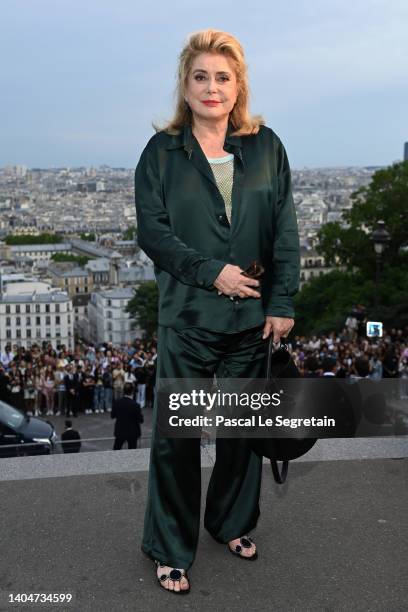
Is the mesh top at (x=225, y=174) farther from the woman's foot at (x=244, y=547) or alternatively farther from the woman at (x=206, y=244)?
the woman's foot at (x=244, y=547)

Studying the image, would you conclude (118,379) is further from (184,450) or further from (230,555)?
(184,450)

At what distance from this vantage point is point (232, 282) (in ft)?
11.0

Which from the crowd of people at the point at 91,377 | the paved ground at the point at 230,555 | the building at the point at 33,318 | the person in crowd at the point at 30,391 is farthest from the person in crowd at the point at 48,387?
the building at the point at 33,318

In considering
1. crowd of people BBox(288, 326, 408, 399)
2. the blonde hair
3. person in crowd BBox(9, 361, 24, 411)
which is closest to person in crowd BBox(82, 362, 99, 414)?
person in crowd BBox(9, 361, 24, 411)

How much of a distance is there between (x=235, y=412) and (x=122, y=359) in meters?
12.0

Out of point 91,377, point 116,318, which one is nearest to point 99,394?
point 91,377

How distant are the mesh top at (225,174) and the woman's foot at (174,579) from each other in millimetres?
1405

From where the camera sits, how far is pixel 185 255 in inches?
134

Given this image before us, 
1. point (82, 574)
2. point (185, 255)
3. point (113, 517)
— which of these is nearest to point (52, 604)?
point (82, 574)

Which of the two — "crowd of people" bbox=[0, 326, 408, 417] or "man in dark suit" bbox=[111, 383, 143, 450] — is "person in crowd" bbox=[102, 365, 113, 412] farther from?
"man in dark suit" bbox=[111, 383, 143, 450]

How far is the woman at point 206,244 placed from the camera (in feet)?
11.3

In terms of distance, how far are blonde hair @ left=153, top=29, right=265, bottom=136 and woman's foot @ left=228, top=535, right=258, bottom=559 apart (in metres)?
1.72

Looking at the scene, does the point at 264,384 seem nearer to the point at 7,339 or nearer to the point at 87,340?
the point at 7,339

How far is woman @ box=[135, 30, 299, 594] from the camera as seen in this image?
345 centimetres
